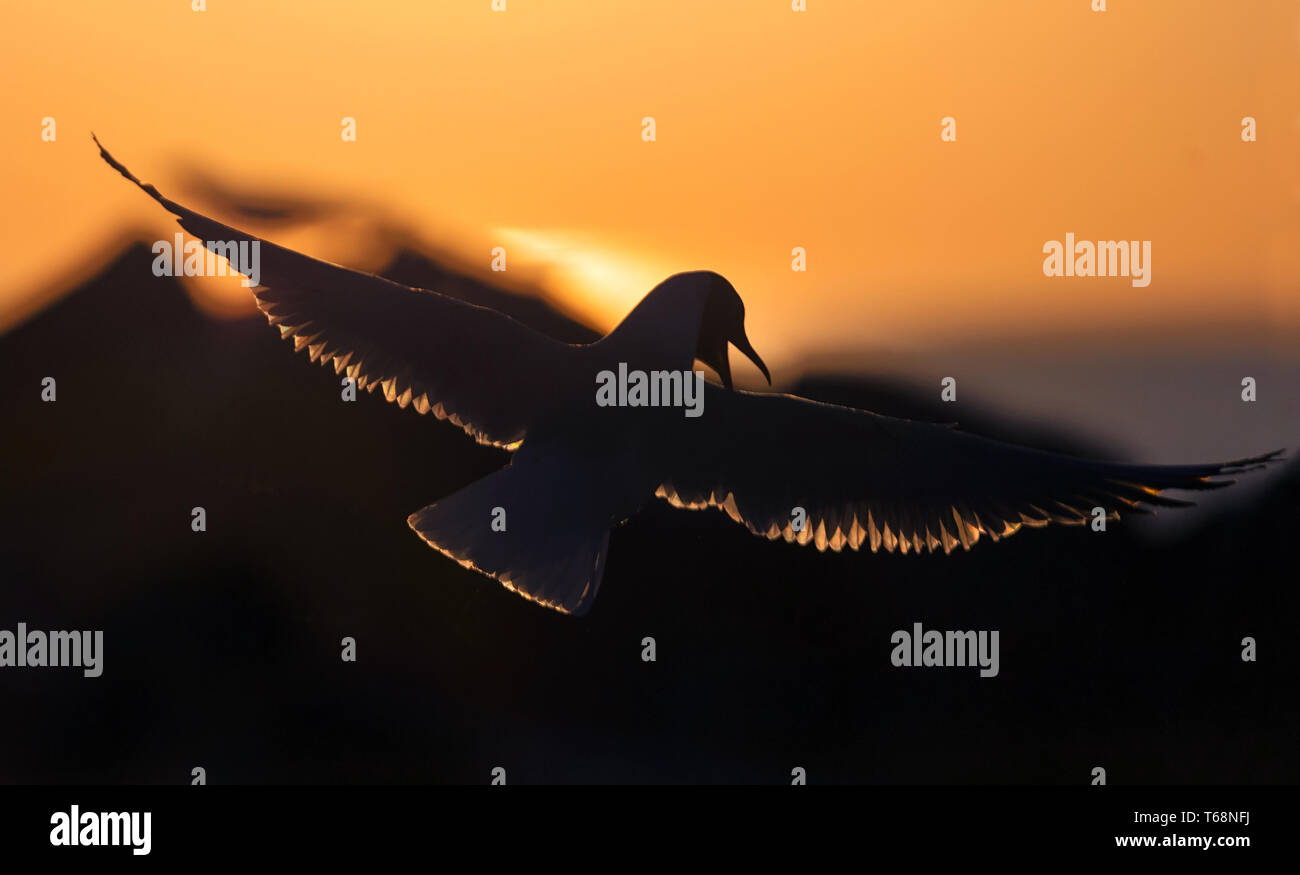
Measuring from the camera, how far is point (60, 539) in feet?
24.1

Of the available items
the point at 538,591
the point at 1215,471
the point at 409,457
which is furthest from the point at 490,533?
the point at 409,457

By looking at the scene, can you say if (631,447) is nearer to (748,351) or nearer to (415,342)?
(748,351)

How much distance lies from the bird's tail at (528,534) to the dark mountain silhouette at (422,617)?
419 cm

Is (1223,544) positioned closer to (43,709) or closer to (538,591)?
(538,591)

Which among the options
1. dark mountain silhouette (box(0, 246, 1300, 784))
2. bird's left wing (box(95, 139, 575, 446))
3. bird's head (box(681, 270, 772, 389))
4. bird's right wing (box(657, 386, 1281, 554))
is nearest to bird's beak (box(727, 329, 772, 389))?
bird's head (box(681, 270, 772, 389))

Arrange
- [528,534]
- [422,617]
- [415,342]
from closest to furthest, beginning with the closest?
[528,534] < [415,342] < [422,617]

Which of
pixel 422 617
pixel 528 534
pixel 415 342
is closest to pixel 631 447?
pixel 528 534

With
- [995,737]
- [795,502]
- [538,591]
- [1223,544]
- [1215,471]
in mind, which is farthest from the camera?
[995,737]

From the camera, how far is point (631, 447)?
260 centimetres

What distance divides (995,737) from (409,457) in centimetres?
543

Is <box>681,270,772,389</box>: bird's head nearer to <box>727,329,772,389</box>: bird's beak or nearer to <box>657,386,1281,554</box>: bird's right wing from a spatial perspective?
<box>727,329,772,389</box>: bird's beak

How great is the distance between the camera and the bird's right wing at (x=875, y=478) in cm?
244

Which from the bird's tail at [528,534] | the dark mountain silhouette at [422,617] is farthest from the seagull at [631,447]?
the dark mountain silhouette at [422,617]

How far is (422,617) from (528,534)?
4975 millimetres
